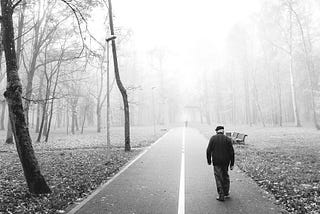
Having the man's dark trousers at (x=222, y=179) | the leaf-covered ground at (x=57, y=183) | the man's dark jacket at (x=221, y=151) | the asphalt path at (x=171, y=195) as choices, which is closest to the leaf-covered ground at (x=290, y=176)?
the asphalt path at (x=171, y=195)

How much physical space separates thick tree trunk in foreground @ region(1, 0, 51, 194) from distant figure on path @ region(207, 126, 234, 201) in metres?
4.47

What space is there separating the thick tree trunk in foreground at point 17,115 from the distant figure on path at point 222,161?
4.47m

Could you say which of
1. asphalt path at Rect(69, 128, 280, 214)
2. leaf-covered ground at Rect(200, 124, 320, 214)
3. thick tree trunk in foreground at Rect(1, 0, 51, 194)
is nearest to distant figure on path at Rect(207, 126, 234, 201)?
asphalt path at Rect(69, 128, 280, 214)

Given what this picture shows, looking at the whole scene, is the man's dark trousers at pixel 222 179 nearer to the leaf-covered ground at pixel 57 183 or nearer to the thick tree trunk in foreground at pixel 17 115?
the leaf-covered ground at pixel 57 183

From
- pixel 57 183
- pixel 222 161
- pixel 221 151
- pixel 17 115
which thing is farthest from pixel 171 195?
pixel 17 115

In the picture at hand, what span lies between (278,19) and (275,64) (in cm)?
1097

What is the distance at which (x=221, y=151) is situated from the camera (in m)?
7.13

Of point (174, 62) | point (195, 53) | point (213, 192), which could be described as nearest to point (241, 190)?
point (213, 192)

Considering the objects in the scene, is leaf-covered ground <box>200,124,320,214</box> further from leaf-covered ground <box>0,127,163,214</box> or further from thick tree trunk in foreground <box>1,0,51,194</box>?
thick tree trunk in foreground <box>1,0,51,194</box>

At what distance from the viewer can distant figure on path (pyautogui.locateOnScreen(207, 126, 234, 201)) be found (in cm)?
702

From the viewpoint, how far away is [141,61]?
6525 centimetres

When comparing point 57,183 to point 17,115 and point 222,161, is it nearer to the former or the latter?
point 17,115

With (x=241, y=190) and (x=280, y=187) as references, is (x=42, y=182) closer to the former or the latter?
(x=241, y=190)

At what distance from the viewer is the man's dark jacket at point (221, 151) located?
7.08 m
